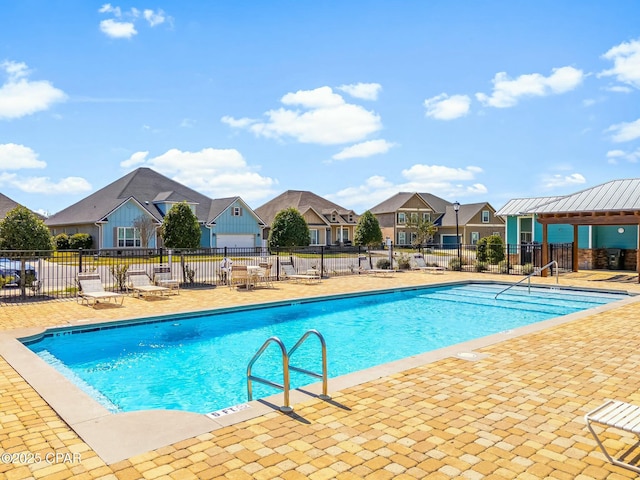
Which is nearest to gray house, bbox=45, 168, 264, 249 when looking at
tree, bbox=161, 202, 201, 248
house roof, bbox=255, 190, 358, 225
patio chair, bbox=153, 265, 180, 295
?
house roof, bbox=255, 190, 358, 225

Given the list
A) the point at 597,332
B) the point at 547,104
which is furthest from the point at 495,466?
the point at 547,104

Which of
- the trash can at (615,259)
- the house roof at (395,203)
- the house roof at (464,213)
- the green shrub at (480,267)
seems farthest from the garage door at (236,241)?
the trash can at (615,259)

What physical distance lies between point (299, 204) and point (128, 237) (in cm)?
2240

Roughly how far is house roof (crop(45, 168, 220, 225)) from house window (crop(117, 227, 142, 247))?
181 cm

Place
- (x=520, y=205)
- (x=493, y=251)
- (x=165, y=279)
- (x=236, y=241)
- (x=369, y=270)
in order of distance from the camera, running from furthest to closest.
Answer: (x=236, y=241) → (x=520, y=205) → (x=493, y=251) → (x=369, y=270) → (x=165, y=279)

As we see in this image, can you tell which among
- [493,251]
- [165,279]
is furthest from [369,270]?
[165,279]

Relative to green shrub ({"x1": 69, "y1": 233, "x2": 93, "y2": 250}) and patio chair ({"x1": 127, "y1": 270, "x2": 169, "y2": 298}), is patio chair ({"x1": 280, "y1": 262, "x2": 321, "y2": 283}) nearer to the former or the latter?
patio chair ({"x1": 127, "y1": 270, "x2": 169, "y2": 298})

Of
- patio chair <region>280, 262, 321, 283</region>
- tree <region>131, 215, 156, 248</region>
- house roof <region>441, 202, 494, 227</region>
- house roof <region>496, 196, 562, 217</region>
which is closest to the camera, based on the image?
patio chair <region>280, 262, 321, 283</region>

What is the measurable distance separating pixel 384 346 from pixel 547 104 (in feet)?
A: 40.6

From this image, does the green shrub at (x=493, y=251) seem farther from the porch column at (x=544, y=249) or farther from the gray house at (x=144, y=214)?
the gray house at (x=144, y=214)

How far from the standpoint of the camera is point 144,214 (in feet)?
122

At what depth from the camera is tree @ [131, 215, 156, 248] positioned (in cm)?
3638

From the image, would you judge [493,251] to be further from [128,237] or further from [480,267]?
[128,237]

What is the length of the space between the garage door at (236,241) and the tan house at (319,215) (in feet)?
21.2
